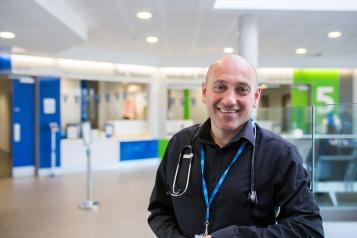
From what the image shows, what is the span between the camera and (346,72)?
10.6 m

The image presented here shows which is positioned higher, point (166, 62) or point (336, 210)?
point (166, 62)

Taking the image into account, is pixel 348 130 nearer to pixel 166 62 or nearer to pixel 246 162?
pixel 246 162

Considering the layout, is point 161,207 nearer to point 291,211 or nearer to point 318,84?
point 291,211

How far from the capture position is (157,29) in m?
6.50

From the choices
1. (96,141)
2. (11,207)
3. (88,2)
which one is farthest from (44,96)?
(88,2)

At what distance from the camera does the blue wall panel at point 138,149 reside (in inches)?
385

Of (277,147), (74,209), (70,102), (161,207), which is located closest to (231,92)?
(277,147)

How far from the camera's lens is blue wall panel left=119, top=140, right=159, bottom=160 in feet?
32.1

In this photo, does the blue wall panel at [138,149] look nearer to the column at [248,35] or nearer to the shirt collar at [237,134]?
the column at [248,35]

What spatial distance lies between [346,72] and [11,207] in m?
10.2

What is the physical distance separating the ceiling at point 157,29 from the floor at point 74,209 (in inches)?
119

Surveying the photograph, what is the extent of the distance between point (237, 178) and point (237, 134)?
0.17 meters

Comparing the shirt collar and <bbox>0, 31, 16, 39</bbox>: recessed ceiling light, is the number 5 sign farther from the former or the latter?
the shirt collar

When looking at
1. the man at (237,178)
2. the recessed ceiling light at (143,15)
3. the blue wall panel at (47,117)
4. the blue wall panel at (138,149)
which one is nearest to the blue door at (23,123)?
the blue wall panel at (47,117)
